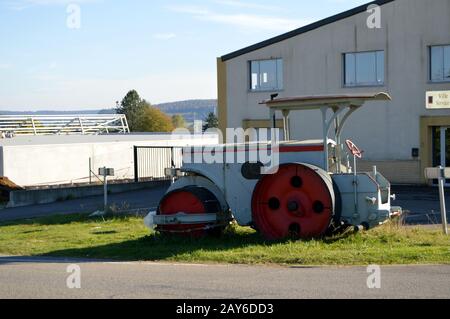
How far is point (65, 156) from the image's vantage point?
4188cm

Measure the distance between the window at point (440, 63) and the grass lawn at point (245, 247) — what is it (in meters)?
15.9

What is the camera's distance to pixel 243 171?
587 inches

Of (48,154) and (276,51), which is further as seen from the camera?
(48,154)

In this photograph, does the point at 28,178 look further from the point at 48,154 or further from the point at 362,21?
the point at 362,21

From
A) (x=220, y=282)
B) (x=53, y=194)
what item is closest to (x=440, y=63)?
(x=53, y=194)

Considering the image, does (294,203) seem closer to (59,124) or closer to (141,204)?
(141,204)

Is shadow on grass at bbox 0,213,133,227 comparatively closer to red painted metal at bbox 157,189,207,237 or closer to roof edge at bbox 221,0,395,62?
red painted metal at bbox 157,189,207,237

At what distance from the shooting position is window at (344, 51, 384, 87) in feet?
107

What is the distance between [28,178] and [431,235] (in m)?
27.8

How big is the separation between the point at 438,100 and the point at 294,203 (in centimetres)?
1842

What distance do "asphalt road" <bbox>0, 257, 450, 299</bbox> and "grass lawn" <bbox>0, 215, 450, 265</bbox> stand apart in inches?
25.9

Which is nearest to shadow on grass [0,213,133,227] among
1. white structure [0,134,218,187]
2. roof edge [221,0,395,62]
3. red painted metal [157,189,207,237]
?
red painted metal [157,189,207,237]

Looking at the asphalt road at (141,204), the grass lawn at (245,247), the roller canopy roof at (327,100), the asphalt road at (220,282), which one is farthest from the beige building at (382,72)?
the asphalt road at (220,282)
